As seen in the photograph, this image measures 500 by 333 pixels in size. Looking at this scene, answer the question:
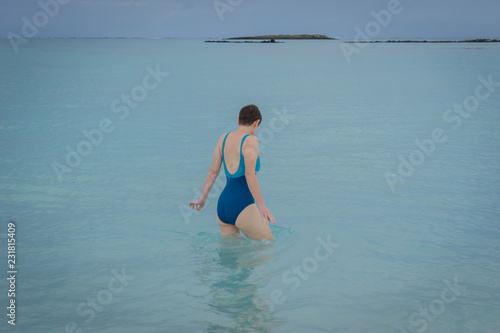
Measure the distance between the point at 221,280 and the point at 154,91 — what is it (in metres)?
28.0

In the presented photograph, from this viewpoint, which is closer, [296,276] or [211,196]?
[296,276]

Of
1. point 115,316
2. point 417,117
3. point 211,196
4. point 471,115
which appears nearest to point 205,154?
point 211,196

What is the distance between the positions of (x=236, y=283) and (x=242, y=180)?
1277mm

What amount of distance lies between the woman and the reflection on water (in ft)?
0.97

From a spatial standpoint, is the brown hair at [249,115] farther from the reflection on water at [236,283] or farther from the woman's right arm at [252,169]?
the reflection on water at [236,283]

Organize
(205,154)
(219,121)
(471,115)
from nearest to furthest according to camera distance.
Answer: (205,154) < (219,121) < (471,115)

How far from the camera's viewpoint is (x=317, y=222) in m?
8.80

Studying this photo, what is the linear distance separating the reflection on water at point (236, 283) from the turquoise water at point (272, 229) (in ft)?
0.08

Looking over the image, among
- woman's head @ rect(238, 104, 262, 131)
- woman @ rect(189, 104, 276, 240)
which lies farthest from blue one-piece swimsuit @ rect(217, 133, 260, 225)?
woman's head @ rect(238, 104, 262, 131)

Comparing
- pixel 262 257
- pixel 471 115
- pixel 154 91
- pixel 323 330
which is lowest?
pixel 323 330

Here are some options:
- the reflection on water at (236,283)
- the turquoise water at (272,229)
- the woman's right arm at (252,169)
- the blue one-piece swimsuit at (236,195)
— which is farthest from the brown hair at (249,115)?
the turquoise water at (272,229)

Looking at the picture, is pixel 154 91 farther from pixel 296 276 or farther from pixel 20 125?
pixel 296 276

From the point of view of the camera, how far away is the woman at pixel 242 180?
20.3 feet

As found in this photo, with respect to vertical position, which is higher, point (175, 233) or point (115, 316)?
point (175, 233)
